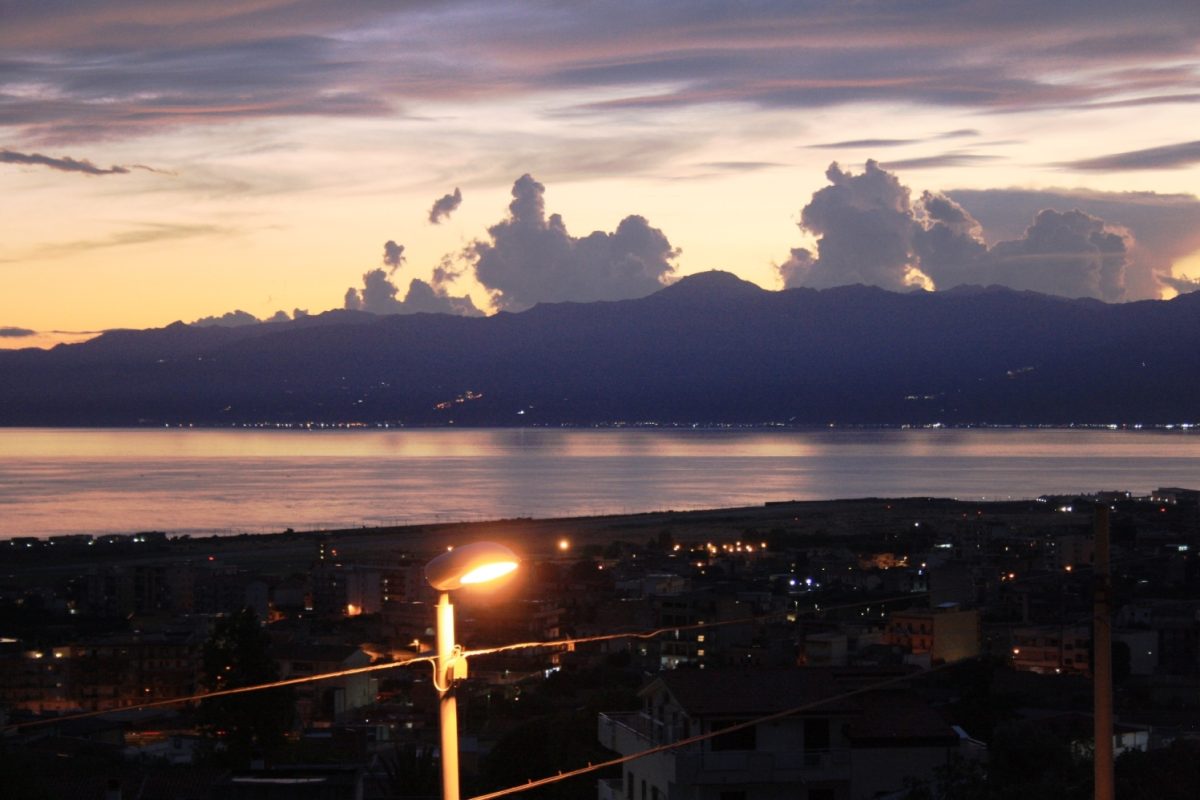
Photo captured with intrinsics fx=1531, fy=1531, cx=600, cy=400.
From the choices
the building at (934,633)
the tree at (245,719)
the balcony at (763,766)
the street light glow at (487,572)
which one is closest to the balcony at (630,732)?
the balcony at (763,766)

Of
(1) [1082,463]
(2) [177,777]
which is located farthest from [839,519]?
(1) [1082,463]

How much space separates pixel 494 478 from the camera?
88688 millimetres

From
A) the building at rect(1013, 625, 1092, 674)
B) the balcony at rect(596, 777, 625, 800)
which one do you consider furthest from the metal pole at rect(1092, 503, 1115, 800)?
the building at rect(1013, 625, 1092, 674)

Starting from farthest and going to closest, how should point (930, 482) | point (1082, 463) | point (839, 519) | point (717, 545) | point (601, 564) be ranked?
point (1082, 463) → point (930, 482) → point (839, 519) → point (717, 545) → point (601, 564)

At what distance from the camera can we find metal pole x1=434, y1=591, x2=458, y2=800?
2.72 meters

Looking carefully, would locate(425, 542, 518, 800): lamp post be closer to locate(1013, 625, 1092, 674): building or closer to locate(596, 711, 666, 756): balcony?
locate(596, 711, 666, 756): balcony

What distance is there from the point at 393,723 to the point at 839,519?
38115 mm

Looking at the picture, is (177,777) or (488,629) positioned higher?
(177,777)

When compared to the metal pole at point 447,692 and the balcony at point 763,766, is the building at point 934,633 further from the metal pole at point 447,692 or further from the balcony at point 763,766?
the metal pole at point 447,692

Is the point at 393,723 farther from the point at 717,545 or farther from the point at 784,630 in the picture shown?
the point at 717,545

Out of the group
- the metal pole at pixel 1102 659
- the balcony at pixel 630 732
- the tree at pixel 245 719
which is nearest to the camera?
the metal pole at pixel 1102 659

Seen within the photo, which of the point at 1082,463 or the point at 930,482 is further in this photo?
the point at 1082,463

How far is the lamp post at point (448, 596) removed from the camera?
2.63m

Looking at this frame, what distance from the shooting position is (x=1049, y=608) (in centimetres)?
2502
